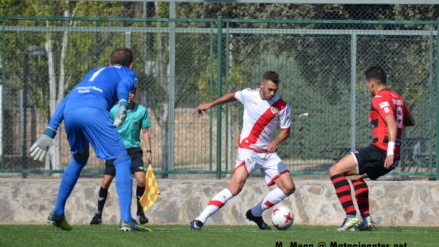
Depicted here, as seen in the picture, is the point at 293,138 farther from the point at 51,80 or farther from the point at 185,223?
the point at 51,80

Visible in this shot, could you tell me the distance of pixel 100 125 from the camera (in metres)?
8.73

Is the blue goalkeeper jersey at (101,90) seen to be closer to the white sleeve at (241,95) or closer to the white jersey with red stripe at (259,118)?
the white sleeve at (241,95)

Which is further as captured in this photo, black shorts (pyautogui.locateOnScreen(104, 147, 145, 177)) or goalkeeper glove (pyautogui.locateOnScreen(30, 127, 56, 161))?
black shorts (pyautogui.locateOnScreen(104, 147, 145, 177))

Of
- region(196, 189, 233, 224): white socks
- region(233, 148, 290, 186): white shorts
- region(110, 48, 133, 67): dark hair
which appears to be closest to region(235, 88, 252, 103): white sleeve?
region(233, 148, 290, 186): white shorts

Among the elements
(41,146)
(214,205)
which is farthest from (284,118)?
(41,146)

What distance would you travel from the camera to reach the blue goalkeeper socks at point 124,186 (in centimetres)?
879

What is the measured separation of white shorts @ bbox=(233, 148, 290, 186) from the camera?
1041 cm

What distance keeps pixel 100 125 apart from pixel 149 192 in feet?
12.0

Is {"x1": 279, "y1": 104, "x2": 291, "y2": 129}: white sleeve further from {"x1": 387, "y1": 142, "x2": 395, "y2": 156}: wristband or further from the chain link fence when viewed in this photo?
the chain link fence

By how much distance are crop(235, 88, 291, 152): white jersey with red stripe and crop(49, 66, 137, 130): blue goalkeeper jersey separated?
73.4 inches

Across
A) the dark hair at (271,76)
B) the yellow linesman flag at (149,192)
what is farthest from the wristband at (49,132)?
the yellow linesman flag at (149,192)

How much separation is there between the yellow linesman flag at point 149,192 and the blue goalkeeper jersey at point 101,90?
125 inches

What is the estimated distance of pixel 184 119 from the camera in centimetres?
1329

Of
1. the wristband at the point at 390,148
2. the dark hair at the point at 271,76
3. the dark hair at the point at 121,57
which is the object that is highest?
the dark hair at the point at 121,57
